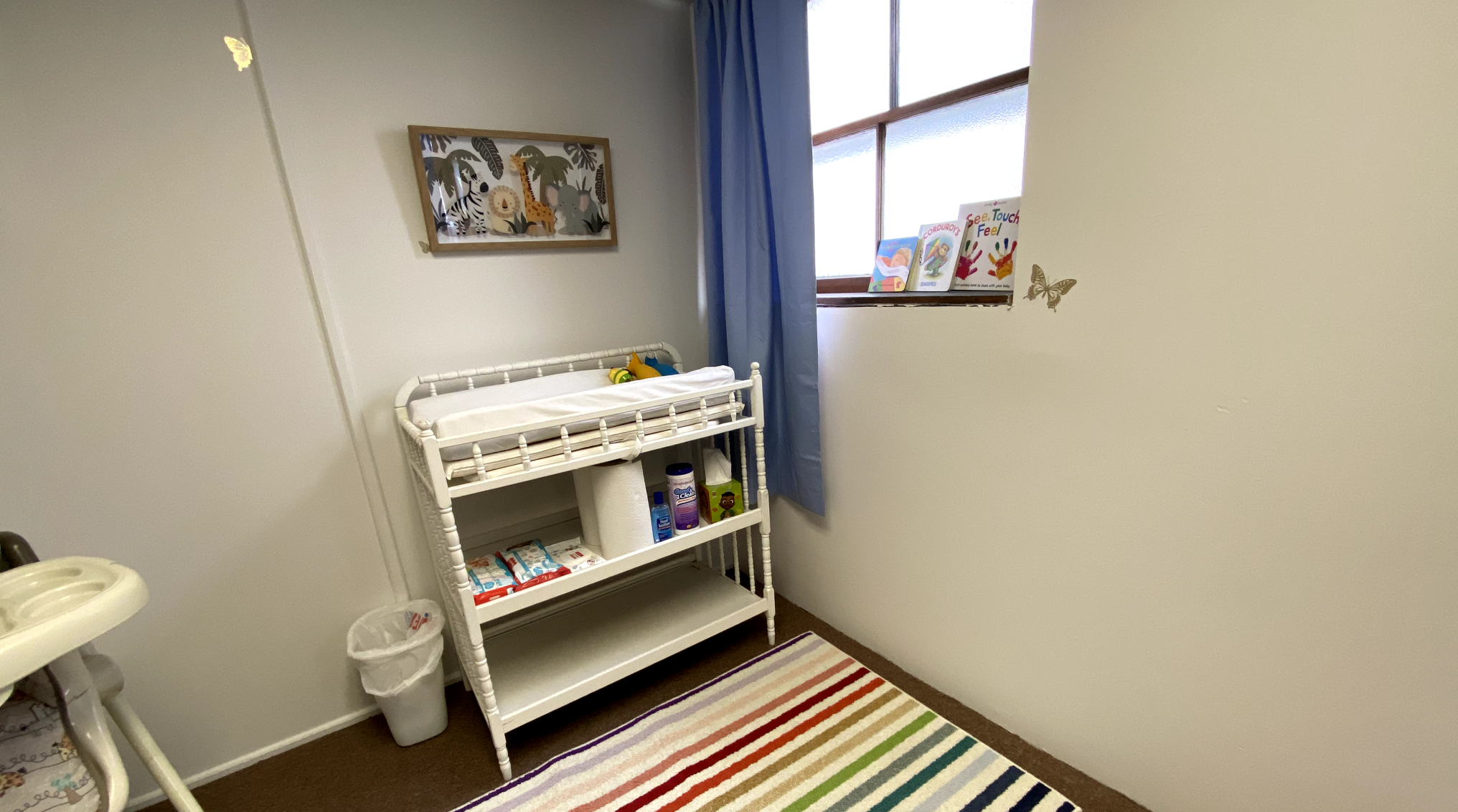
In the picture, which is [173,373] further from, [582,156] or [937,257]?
[937,257]

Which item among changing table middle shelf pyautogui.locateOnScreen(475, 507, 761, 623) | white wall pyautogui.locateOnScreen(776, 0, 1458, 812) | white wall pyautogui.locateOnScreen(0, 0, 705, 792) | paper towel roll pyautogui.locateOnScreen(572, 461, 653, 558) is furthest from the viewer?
paper towel roll pyautogui.locateOnScreen(572, 461, 653, 558)

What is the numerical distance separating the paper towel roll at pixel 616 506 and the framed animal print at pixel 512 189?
2.53 feet

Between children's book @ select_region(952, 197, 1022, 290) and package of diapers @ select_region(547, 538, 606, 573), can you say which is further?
package of diapers @ select_region(547, 538, 606, 573)

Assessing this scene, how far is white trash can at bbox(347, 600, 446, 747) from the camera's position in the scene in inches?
58.3

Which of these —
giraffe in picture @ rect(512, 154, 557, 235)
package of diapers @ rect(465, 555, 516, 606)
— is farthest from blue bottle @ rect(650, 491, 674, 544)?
giraffe in picture @ rect(512, 154, 557, 235)

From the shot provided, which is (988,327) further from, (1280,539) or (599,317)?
(599,317)

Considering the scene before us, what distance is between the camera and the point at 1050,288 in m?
1.17

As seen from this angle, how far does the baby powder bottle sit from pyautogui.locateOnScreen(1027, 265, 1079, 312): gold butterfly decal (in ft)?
3.27

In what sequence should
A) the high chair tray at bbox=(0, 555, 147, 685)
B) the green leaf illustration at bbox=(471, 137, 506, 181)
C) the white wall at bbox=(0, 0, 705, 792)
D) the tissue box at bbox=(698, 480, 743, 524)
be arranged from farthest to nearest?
1. the tissue box at bbox=(698, 480, 743, 524)
2. the green leaf illustration at bbox=(471, 137, 506, 181)
3. the white wall at bbox=(0, 0, 705, 792)
4. the high chair tray at bbox=(0, 555, 147, 685)

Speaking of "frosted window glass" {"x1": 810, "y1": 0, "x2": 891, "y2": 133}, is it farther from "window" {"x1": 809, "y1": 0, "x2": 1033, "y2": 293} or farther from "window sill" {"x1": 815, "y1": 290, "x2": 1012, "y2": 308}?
"window sill" {"x1": 815, "y1": 290, "x2": 1012, "y2": 308}

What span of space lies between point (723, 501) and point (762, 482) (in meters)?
0.14

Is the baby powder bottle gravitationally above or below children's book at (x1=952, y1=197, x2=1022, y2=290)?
below

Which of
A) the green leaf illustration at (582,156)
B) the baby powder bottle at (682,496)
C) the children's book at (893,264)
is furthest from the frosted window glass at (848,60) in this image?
the baby powder bottle at (682,496)

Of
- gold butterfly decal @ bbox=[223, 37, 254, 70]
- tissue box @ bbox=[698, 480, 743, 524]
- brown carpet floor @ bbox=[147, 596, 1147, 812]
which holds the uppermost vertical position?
gold butterfly decal @ bbox=[223, 37, 254, 70]
